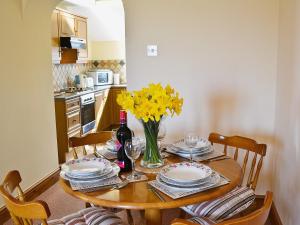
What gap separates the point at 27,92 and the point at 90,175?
1.91m

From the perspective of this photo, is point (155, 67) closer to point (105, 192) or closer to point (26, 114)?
point (26, 114)

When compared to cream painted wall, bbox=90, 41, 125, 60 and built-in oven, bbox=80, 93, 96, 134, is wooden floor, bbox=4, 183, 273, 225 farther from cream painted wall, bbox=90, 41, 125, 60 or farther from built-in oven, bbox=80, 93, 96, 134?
cream painted wall, bbox=90, 41, 125, 60

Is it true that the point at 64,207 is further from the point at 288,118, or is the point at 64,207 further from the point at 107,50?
the point at 107,50

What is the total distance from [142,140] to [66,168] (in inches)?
23.5

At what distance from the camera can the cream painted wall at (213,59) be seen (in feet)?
8.52

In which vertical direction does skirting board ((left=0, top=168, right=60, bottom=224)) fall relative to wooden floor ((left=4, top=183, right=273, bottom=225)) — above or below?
above

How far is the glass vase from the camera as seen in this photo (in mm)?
1581

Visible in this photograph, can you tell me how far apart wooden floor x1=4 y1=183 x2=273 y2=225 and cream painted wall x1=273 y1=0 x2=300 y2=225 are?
1.45 feet

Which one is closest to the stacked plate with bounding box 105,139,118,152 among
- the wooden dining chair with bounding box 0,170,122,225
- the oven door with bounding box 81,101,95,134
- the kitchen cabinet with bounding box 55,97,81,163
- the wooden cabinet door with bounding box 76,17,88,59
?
the wooden dining chair with bounding box 0,170,122,225

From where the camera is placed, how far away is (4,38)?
2.62m

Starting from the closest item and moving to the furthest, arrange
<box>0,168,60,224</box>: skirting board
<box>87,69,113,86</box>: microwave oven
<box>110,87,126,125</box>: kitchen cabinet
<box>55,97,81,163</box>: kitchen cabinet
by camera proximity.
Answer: <box>0,168,60,224</box>: skirting board < <box>55,97,81,163</box>: kitchen cabinet < <box>87,69,113,86</box>: microwave oven < <box>110,87,126,125</box>: kitchen cabinet

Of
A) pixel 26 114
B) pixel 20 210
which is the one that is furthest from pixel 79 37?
pixel 20 210

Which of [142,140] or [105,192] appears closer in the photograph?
[105,192]

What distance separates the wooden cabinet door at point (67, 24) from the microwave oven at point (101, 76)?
1.11 metres
